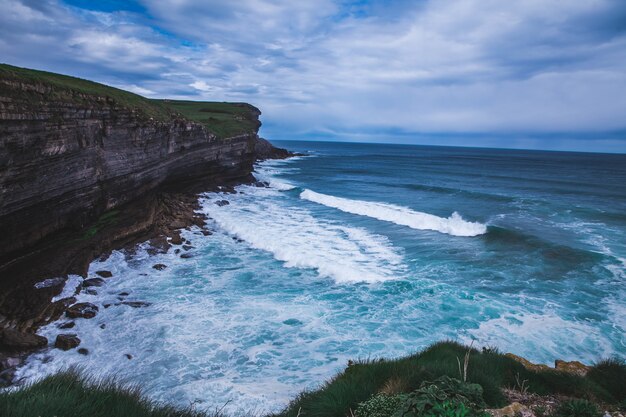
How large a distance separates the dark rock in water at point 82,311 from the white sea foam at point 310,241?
320 inches

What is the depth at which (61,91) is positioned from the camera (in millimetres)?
14656

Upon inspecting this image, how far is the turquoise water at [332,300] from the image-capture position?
10.1 m

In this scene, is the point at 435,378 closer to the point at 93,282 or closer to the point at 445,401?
the point at 445,401

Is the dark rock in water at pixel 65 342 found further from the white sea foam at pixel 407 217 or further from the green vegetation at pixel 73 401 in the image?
the white sea foam at pixel 407 217

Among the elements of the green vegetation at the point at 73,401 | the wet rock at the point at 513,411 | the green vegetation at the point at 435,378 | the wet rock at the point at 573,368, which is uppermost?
the green vegetation at the point at 73,401

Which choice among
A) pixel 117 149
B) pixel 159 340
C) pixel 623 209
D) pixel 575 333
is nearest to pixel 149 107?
pixel 117 149

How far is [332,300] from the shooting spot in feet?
46.1

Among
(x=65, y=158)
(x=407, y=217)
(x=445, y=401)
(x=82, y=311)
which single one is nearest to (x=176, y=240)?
(x=65, y=158)

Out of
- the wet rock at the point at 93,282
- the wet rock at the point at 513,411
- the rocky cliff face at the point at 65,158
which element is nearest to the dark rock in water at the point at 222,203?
the rocky cliff face at the point at 65,158

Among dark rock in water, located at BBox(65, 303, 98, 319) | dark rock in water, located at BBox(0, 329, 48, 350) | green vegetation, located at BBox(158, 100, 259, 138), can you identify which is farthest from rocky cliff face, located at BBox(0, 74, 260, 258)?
green vegetation, located at BBox(158, 100, 259, 138)

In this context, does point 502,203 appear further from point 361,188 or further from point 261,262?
point 261,262

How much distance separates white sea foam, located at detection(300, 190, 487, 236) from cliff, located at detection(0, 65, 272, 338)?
14.2 m

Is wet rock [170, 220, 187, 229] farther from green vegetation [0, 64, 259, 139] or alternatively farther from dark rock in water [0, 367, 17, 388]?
dark rock in water [0, 367, 17, 388]

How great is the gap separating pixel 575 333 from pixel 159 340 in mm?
13094
